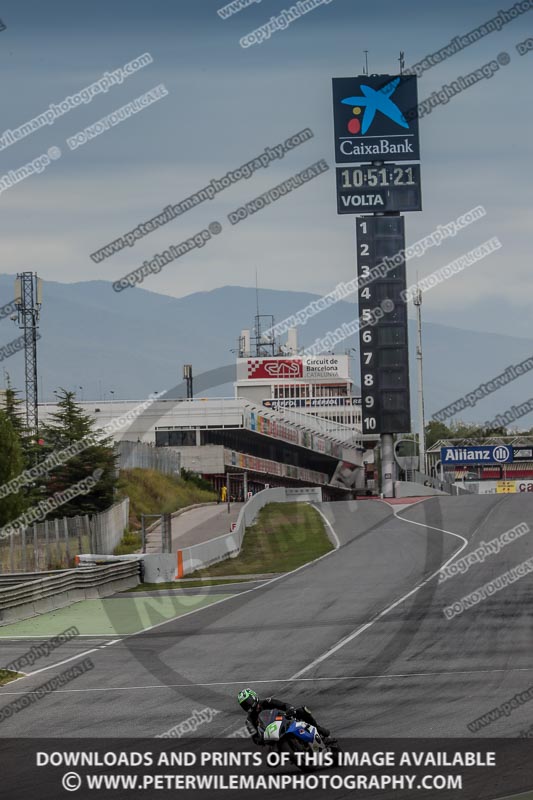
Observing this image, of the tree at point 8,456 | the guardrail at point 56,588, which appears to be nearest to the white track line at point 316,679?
the guardrail at point 56,588

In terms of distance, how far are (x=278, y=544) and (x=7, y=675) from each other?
2844 centimetres

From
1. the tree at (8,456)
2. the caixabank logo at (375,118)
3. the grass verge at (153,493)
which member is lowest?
the grass verge at (153,493)

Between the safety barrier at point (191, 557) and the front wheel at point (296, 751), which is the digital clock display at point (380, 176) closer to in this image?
the safety barrier at point (191, 557)

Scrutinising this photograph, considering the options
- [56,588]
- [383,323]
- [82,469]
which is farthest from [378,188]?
[56,588]

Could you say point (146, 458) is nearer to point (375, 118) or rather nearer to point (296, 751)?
point (375, 118)

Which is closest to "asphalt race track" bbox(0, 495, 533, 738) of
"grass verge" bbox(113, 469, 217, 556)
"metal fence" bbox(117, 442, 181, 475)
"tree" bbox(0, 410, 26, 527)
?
"tree" bbox(0, 410, 26, 527)

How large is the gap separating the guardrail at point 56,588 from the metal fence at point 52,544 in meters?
1.03

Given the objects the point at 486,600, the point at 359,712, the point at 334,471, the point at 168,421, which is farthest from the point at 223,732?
the point at 334,471

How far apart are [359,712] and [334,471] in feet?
403

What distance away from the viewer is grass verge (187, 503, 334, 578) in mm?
42781

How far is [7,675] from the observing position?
2177 centimetres

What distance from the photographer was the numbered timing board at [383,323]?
77375mm

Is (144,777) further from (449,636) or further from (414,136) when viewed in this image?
(414,136)

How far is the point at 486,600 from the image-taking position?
2880 centimetres
